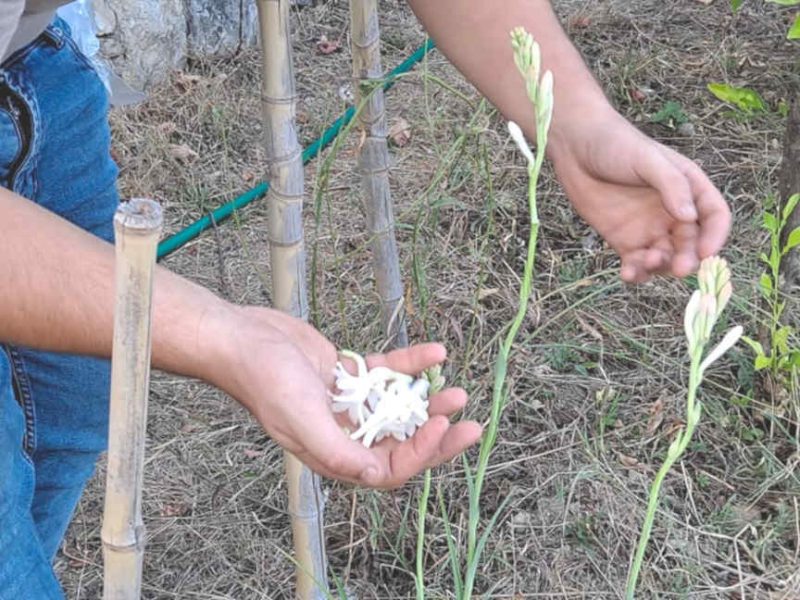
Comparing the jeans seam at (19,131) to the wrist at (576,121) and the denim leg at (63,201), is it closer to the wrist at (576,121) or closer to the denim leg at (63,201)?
the denim leg at (63,201)

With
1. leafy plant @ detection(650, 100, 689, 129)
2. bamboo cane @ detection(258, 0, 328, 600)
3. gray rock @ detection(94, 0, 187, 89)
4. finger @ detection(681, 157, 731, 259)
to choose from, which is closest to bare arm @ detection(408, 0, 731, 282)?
finger @ detection(681, 157, 731, 259)

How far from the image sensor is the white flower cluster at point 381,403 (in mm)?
962

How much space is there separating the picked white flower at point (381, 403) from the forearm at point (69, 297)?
144 mm

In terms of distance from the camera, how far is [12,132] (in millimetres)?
1167

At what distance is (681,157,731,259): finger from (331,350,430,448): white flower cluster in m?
0.32

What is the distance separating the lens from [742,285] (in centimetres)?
206

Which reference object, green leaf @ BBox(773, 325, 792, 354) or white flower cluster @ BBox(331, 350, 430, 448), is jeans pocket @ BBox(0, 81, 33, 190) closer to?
white flower cluster @ BBox(331, 350, 430, 448)

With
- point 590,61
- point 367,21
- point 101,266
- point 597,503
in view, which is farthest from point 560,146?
point 590,61

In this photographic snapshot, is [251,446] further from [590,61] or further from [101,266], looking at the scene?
[590,61]

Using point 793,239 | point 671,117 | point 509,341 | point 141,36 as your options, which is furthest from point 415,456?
point 141,36

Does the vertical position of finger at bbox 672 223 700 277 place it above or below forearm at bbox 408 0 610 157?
below

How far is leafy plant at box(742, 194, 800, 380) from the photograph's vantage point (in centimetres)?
165

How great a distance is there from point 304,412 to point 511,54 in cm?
54

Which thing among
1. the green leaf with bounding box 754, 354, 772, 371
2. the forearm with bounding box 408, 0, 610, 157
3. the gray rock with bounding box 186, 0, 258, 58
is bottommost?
the green leaf with bounding box 754, 354, 772, 371
